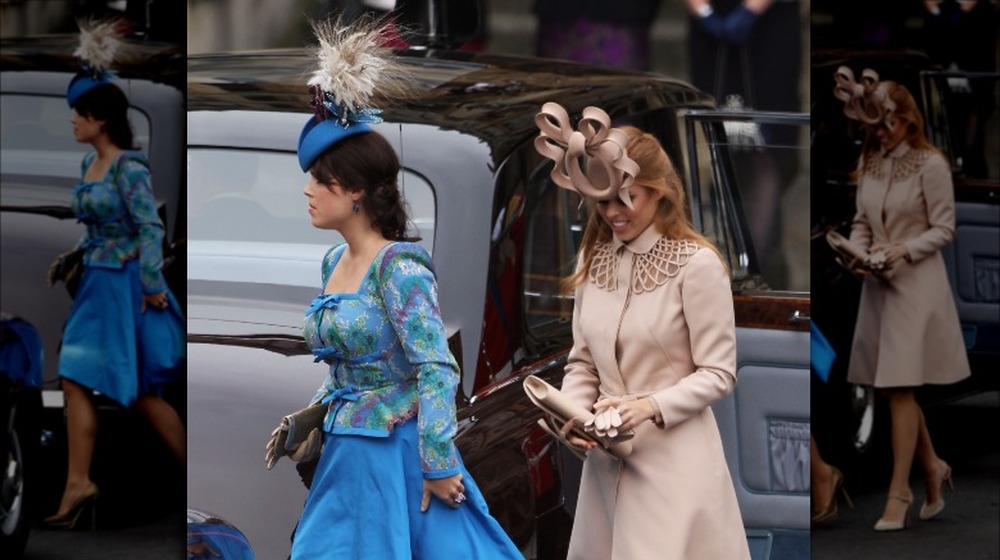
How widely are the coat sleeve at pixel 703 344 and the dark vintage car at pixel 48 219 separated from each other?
105 inches

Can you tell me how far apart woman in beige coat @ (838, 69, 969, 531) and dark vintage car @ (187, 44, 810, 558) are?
5.11ft

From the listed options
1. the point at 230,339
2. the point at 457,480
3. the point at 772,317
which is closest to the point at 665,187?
the point at 772,317

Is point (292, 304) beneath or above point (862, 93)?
beneath

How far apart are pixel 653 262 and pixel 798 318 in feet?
2.25

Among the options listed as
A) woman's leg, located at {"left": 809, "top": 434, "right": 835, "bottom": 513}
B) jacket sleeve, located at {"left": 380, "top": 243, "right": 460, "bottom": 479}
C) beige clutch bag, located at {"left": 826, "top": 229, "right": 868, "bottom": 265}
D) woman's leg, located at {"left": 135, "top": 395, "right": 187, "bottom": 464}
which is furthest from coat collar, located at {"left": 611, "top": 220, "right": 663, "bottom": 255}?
woman's leg, located at {"left": 135, "top": 395, "right": 187, "bottom": 464}

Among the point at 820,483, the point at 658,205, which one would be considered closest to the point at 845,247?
the point at 820,483

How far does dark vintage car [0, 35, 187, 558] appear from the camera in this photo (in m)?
6.40

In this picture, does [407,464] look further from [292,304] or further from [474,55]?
[474,55]

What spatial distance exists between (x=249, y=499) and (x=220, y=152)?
0.99m

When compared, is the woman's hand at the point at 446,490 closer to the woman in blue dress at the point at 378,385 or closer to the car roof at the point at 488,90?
the woman in blue dress at the point at 378,385

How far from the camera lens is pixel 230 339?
16.3 ft

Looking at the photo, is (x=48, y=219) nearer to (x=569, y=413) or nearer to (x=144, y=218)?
(x=144, y=218)

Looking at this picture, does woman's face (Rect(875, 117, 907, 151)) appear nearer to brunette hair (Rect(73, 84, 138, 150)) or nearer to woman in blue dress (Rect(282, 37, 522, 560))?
woman in blue dress (Rect(282, 37, 522, 560))

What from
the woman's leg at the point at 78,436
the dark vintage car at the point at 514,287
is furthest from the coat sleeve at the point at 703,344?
the woman's leg at the point at 78,436
